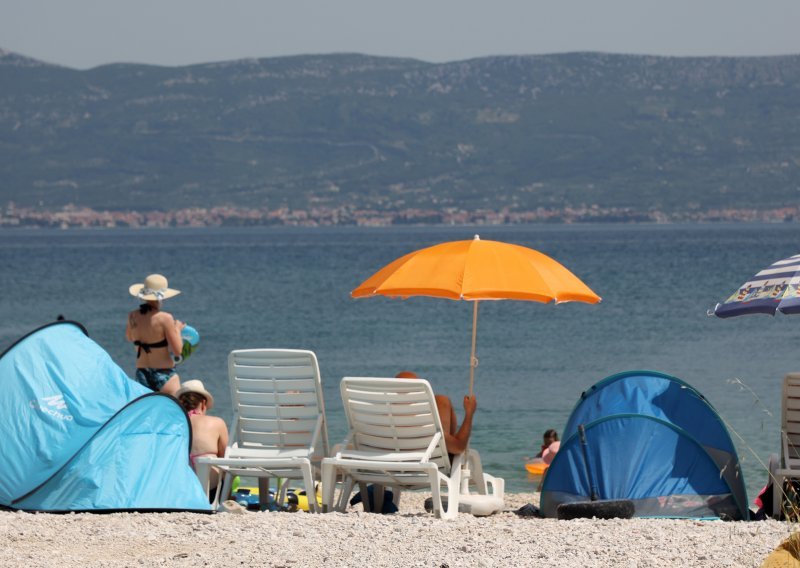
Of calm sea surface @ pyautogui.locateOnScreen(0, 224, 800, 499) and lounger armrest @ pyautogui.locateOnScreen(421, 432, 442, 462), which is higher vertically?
lounger armrest @ pyautogui.locateOnScreen(421, 432, 442, 462)

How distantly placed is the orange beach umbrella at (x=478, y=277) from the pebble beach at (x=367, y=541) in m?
1.31

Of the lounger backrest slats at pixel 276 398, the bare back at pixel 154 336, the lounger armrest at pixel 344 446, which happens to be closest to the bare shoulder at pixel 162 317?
the bare back at pixel 154 336

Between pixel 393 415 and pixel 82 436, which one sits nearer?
pixel 393 415

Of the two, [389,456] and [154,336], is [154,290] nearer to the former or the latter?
[154,336]

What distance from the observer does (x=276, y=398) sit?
7035 millimetres

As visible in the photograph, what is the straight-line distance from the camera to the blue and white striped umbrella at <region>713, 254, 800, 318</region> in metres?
6.57

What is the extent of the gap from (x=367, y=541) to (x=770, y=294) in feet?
8.36

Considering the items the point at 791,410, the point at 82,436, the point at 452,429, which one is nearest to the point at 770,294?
the point at 791,410

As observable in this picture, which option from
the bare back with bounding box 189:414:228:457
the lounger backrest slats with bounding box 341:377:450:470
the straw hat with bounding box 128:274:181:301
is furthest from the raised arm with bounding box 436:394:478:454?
the straw hat with bounding box 128:274:181:301

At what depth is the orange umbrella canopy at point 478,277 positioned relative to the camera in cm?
702

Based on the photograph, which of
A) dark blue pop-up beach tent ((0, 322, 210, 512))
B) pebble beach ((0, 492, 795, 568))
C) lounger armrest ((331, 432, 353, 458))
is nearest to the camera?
pebble beach ((0, 492, 795, 568))

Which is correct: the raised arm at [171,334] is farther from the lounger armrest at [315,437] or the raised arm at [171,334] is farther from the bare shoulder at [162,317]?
the lounger armrest at [315,437]

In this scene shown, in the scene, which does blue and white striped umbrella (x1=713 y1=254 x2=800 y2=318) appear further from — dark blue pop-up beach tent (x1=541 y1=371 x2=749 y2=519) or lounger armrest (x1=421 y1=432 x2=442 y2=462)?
lounger armrest (x1=421 y1=432 x2=442 y2=462)

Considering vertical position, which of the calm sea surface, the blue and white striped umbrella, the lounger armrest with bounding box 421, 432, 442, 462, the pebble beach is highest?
the blue and white striped umbrella
